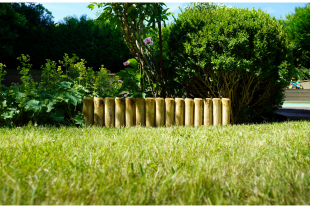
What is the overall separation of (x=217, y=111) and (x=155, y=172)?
276 centimetres

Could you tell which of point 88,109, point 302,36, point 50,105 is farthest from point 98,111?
point 302,36

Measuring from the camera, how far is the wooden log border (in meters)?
4.08

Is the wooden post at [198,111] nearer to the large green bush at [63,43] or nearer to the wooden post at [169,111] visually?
the wooden post at [169,111]

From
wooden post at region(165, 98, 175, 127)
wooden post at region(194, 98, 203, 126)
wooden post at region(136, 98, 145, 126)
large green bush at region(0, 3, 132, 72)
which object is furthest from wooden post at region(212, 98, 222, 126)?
large green bush at region(0, 3, 132, 72)

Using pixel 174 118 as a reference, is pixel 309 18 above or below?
above

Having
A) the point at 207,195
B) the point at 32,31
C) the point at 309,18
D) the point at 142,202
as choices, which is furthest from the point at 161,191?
the point at 309,18

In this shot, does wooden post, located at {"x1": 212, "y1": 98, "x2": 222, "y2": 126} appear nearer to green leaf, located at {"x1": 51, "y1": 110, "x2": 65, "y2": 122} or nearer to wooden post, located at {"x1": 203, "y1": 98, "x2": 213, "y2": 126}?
wooden post, located at {"x1": 203, "y1": 98, "x2": 213, "y2": 126}

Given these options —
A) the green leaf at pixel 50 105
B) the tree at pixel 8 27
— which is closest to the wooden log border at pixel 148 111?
the green leaf at pixel 50 105

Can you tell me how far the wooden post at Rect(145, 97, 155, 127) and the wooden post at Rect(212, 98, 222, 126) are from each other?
3.57 feet

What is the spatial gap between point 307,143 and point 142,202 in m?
2.16

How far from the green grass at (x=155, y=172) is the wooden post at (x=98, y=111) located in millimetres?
1459

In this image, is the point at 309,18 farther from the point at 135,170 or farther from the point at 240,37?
the point at 135,170

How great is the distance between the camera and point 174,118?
421 centimetres

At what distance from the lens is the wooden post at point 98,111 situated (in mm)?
4074
